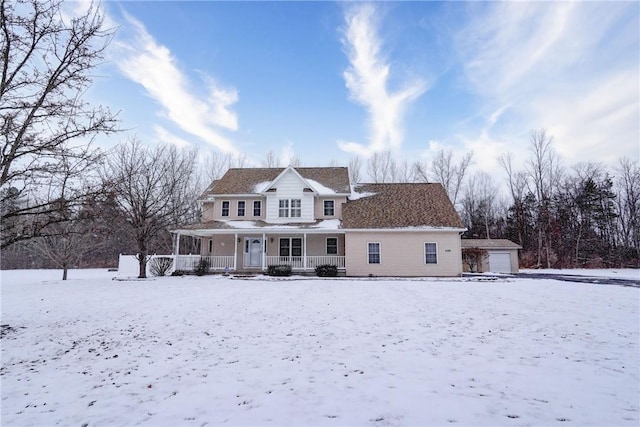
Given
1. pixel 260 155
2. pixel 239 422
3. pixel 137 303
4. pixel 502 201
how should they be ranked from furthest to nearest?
pixel 502 201 → pixel 260 155 → pixel 137 303 → pixel 239 422

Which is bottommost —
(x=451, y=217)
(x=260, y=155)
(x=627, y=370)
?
(x=627, y=370)

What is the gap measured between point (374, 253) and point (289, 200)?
6.58 metres

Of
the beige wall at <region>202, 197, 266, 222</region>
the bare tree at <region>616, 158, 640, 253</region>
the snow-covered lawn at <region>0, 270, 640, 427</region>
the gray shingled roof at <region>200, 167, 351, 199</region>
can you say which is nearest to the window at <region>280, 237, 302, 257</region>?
the beige wall at <region>202, 197, 266, 222</region>

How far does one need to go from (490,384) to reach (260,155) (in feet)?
120

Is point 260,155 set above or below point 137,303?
above

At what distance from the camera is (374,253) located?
19219 mm

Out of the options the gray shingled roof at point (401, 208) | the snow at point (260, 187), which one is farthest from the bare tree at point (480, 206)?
the snow at point (260, 187)

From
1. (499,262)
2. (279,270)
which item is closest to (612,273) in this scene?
(499,262)

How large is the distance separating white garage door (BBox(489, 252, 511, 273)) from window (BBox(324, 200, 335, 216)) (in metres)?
13.8

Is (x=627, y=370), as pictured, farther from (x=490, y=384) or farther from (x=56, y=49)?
(x=56, y=49)

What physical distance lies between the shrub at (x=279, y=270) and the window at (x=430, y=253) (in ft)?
26.7

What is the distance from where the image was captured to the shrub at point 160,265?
774 inches

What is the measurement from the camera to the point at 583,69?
1372 cm

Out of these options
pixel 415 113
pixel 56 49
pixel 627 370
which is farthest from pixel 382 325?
pixel 415 113
